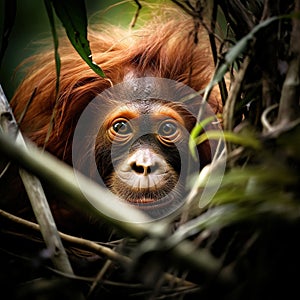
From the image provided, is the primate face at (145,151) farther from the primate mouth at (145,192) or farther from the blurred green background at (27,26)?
the blurred green background at (27,26)

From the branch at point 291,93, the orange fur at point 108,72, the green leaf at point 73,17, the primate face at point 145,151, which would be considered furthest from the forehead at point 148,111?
the branch at point 291,93

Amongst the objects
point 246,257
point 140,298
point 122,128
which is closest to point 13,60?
point 122,128

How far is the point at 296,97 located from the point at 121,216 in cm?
28

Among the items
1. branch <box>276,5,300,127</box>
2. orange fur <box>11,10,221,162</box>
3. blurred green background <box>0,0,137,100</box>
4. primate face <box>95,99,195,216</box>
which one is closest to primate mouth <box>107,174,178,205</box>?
primate face <box>95,99,195,216</box>

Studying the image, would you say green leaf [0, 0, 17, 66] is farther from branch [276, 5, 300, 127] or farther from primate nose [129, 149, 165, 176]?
primate nose [129, 149, 165, 176]

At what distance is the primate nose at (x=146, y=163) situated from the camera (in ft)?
5.08

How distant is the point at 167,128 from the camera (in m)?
1.81

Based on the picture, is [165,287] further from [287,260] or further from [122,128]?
[122,128]

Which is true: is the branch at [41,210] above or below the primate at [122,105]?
below

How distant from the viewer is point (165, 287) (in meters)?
0.72

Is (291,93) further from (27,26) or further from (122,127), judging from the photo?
(27,26)

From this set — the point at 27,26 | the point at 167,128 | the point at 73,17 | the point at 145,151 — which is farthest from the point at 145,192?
the point at 27,26

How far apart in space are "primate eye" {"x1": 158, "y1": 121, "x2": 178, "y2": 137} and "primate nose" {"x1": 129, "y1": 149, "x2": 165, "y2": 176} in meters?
0.18

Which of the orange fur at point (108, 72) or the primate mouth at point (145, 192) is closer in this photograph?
the primate mouth at point (145, 192)
